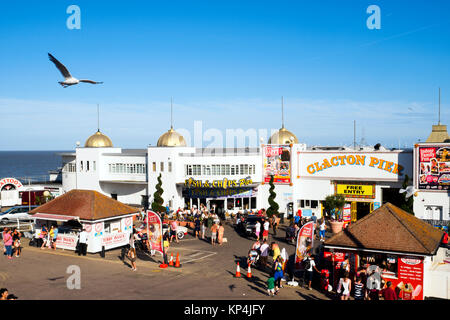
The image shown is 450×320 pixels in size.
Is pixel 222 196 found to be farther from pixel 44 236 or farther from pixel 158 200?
pixel 44 236

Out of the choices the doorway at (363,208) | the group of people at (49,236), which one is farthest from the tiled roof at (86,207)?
the doorway at (363,208)

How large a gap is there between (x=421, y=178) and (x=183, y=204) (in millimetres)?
20405

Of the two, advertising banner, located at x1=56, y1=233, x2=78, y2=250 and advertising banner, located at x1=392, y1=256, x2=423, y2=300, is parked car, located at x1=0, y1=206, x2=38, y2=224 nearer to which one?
advertising banner, located at x1=56, y1=233, x2=78, y2=250

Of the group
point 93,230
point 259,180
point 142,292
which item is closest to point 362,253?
point 142,292

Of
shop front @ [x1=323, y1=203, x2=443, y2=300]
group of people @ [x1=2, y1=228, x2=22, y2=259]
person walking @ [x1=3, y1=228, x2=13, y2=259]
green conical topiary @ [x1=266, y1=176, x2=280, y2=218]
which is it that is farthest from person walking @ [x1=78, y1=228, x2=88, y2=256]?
green conical topiary @ [x1=266, y1=176, x2=280, y2=218]

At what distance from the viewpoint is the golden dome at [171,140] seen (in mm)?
40094

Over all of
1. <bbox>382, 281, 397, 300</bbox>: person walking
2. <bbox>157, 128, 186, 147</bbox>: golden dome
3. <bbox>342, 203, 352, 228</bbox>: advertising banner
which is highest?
<bbox>157, 128, 186, 147</bbox>: golden dome

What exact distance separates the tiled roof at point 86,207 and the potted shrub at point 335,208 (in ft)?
48.2

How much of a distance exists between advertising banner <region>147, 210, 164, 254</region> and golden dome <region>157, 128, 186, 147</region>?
60.4 ft

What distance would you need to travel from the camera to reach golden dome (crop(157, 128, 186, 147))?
132 feet

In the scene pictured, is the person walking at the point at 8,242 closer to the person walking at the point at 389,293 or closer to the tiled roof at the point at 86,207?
the tiled roof at the point at 86,207

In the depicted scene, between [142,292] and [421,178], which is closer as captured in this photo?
[142,292]

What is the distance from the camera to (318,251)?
2136 centimetres
